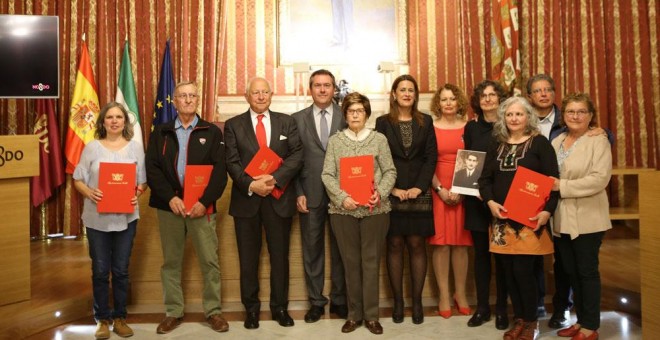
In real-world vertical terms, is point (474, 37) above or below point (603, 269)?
above

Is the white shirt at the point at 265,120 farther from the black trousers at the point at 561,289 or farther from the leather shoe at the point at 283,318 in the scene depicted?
the black trousers at the point at 561,289

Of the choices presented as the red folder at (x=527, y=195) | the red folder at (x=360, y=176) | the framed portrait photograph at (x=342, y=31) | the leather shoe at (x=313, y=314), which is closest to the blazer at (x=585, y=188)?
the red folder at (x=527, y=195)

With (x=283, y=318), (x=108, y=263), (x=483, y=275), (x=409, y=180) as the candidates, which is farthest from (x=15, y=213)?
(x=483, y=275)

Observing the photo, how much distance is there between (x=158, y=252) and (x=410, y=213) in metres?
1.83

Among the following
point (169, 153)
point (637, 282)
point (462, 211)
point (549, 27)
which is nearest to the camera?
point (169, 153)

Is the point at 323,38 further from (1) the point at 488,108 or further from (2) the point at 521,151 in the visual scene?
(2) the point at 521,151

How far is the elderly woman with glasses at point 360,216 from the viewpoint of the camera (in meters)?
3.48

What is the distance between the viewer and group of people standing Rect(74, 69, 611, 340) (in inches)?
128

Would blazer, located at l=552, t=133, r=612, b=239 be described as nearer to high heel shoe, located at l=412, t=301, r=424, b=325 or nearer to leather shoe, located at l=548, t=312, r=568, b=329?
leather shoe, located at l=548, t=312, r=568, b=329

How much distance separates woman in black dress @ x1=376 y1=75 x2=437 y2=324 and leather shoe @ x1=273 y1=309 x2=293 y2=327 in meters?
0.67

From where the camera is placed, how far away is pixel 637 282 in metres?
4.04

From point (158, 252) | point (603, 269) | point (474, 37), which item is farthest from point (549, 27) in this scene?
point (158, 252)

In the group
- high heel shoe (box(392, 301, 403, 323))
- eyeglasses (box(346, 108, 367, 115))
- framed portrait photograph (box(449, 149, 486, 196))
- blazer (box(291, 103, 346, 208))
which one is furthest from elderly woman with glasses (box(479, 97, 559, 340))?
blazer (box(291, 103, 346, 208))

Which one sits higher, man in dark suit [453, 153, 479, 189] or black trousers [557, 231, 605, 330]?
man in dark suit [453, 153, 479, 189]
